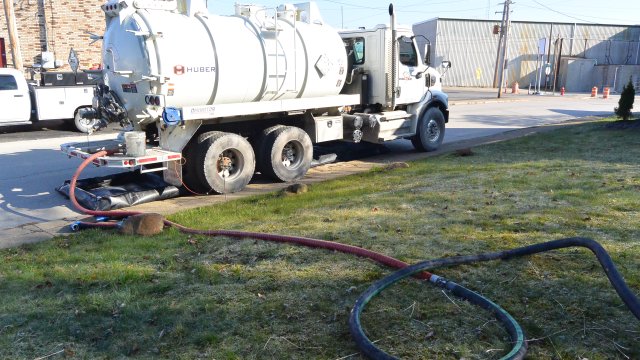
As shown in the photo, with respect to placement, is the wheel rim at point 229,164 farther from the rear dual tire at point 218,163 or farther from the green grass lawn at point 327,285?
the green grass lawn at point 327,285

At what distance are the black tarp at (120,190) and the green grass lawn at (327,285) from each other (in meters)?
1.12

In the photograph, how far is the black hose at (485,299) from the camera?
367 cm

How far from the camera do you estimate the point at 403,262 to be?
512 centimetres

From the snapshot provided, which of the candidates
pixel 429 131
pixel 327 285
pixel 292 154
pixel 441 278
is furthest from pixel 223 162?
pixel 429 131

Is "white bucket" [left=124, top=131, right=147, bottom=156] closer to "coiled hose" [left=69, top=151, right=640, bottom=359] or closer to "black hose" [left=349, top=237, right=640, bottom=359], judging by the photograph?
"coiled hose" [left=69, top=151, right=640, bottom=359]

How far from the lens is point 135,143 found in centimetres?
829

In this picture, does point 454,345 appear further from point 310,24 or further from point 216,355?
point 310,24

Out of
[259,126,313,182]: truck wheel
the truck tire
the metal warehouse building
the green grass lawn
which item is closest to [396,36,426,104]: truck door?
[259,126,313,182]: truck wheel

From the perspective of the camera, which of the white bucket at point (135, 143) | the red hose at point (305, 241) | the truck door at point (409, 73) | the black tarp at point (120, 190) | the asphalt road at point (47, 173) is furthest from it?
the truck door at point (409, 73)

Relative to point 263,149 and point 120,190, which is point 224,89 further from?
point 120,190

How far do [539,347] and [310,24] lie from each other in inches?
323

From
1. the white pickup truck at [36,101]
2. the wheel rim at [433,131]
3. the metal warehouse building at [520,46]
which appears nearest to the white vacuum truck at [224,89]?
the wheel rim at [433,131]

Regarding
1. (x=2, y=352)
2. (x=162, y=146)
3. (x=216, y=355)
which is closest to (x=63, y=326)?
(x=2, y=352)

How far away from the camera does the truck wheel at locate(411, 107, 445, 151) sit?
13188 millimetres
